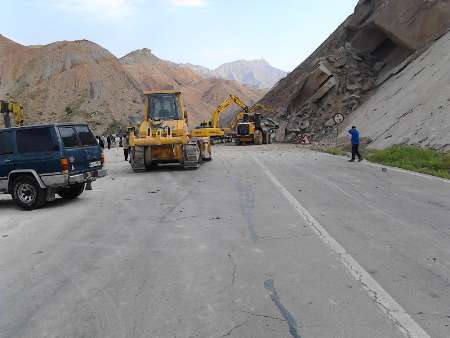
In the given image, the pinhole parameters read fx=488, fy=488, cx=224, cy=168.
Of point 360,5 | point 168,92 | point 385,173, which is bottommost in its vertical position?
point 385,173

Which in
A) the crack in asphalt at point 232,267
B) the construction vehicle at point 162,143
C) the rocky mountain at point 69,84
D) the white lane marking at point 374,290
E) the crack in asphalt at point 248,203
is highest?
the rocky mountain at point 69,84

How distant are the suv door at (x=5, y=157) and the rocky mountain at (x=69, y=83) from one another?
61238 mm

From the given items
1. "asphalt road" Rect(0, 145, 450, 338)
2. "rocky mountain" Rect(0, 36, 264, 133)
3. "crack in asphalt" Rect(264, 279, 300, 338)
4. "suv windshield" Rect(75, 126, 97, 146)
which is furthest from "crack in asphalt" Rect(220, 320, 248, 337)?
"rocky mountain" Rect(0, 36, 264, 133)

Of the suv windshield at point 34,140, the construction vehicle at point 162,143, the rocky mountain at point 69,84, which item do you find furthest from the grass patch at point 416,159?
the rocky mountain at point 69,84

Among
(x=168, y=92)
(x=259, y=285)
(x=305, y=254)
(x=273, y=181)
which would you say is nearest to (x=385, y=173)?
(x=273, y=181)

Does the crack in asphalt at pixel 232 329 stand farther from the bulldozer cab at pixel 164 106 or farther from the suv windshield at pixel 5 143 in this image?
the bulldozer cab at pixel 164 106

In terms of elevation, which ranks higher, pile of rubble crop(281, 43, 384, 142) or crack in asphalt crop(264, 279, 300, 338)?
pile of rubble crop(281, 43, 384, 142)

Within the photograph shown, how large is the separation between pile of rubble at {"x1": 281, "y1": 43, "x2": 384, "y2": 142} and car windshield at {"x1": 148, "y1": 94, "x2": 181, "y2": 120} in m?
24.4

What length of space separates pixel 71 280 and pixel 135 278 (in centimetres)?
79

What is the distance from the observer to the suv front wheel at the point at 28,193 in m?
11.6

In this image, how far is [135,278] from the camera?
5.94m

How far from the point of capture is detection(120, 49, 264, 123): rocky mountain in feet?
366

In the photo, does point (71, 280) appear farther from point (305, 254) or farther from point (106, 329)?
point (305, 254)

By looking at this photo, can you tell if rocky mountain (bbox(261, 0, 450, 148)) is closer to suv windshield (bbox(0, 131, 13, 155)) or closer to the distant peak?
suv windshield (bbox(0, 131, 13, 155))
